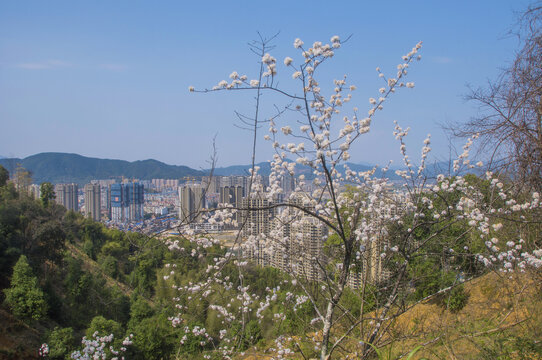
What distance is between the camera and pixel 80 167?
208 feet

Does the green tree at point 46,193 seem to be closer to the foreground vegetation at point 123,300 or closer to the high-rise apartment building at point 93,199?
the foreground vegetation at point 123,300

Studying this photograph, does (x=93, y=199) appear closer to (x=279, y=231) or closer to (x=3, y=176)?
(x=3, y=176)

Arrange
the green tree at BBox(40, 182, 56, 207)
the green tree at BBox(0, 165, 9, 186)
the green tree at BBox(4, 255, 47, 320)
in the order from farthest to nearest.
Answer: the green tree at BBox(40, 182, 56, 207) → the green tree at BBox(0, 165, 9, 186) → the green tree at BBox(4, 255, 47, 320)

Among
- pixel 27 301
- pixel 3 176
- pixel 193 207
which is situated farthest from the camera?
pixel 3 176

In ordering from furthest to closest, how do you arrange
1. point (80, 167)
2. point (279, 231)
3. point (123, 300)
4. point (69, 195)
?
point (80, 167)
point (69, 195)
point (123, 300)
point (279, 231)

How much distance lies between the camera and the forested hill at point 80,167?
5372 centimetres

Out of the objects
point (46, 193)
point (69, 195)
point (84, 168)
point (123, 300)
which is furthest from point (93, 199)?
Answer: point (123, 300)

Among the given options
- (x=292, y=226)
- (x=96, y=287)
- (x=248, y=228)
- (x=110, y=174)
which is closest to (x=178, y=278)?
(x=96, y=287)

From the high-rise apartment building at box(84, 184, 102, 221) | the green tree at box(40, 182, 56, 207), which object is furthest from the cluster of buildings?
the high-rise apartment building at box(84, 184, 102, 221)

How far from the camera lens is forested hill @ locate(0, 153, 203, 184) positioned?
53.7 m

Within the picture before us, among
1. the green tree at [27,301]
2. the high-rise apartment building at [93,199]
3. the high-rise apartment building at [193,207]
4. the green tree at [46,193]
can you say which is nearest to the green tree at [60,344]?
the green tree at [27,301]

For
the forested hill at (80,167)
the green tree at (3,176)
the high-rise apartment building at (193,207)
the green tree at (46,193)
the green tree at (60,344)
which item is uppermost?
the forested hill at (80,167)

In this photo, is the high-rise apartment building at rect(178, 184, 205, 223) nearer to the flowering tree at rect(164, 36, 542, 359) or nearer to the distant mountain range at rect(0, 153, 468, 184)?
the flowering tree at rect(164, 36, 542, 359)

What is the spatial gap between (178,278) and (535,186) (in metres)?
12.0
